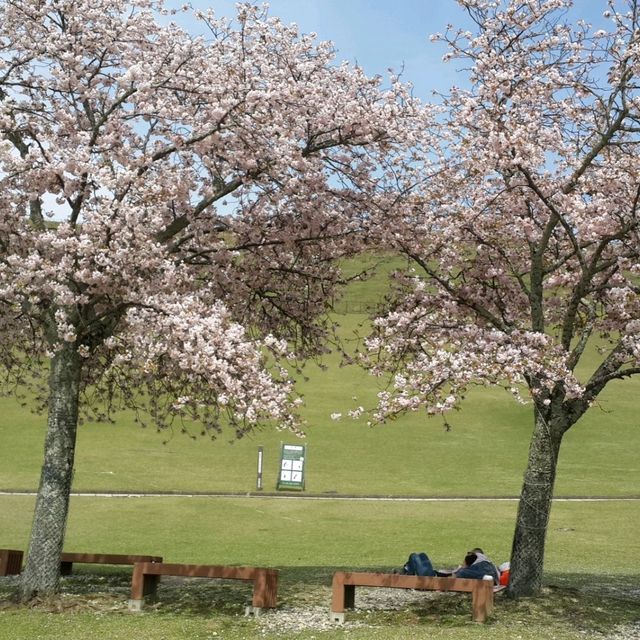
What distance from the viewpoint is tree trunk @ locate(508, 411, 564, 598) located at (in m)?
12.9

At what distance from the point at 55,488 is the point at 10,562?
4110 mm

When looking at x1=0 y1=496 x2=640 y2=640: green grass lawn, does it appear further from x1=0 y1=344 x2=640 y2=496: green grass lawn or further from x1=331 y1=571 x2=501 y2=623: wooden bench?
x1=0 y1=344 x2=640 y2=496: green grass lawn

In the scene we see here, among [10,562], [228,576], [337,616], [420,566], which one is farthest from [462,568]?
[10,562]

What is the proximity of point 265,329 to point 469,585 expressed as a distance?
636 centimetres

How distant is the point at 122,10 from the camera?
14.1m

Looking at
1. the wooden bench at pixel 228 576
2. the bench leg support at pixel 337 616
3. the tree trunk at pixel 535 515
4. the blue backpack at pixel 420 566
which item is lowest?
the bench leg support at pixel 337 616

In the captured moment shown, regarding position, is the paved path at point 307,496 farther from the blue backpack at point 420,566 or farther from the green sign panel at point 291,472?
the blue backpack at point 420,566

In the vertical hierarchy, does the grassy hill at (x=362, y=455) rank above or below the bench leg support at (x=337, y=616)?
above

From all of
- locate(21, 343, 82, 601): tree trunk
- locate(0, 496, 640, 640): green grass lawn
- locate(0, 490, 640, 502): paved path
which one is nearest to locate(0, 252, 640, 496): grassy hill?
locate(0, 490, 640, 502): paved path

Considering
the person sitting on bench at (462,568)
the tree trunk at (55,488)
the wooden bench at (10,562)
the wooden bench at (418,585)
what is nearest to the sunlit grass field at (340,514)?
the wooden bench at (418,585)

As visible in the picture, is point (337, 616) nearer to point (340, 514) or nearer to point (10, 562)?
→ point (10, 562)

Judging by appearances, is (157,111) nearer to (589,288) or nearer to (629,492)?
(589,288)

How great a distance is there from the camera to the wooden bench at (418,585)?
11.2 m

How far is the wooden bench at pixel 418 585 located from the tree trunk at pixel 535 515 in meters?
1.79
